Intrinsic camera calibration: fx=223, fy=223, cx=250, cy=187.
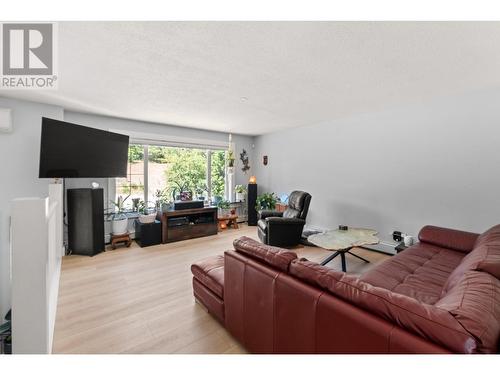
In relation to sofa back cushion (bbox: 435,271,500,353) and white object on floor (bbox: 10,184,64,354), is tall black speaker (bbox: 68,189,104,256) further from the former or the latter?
sofa back cushion (bbox: 435,271,500,353)

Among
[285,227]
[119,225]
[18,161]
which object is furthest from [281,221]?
[18,161]

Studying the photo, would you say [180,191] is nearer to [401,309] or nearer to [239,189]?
[239,189]

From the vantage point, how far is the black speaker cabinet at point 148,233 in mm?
4039

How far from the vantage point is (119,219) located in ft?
13.2

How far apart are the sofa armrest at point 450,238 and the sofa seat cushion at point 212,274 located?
2.54 m

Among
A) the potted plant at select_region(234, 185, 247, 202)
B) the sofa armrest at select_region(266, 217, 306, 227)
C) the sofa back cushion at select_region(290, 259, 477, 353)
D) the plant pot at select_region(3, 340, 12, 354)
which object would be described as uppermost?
the potted plant at select_region(234, 185, 247, 202)

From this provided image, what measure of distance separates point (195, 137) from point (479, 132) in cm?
480

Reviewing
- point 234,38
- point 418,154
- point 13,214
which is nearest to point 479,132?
point 418,154

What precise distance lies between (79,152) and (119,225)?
Result: 139 centimetres

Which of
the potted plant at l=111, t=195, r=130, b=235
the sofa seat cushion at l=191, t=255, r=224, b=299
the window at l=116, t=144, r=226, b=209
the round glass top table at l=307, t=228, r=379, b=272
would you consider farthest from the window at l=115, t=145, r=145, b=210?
the round glass top table at l=307, t=228, r=379, b=272

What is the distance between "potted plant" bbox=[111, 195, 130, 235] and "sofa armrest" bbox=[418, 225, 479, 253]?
4591 millimetres

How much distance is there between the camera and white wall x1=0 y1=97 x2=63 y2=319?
3.14m

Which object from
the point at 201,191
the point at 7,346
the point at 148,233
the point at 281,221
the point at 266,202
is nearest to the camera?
the point at 7,346

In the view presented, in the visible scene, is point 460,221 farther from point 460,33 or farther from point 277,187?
point 277,187
